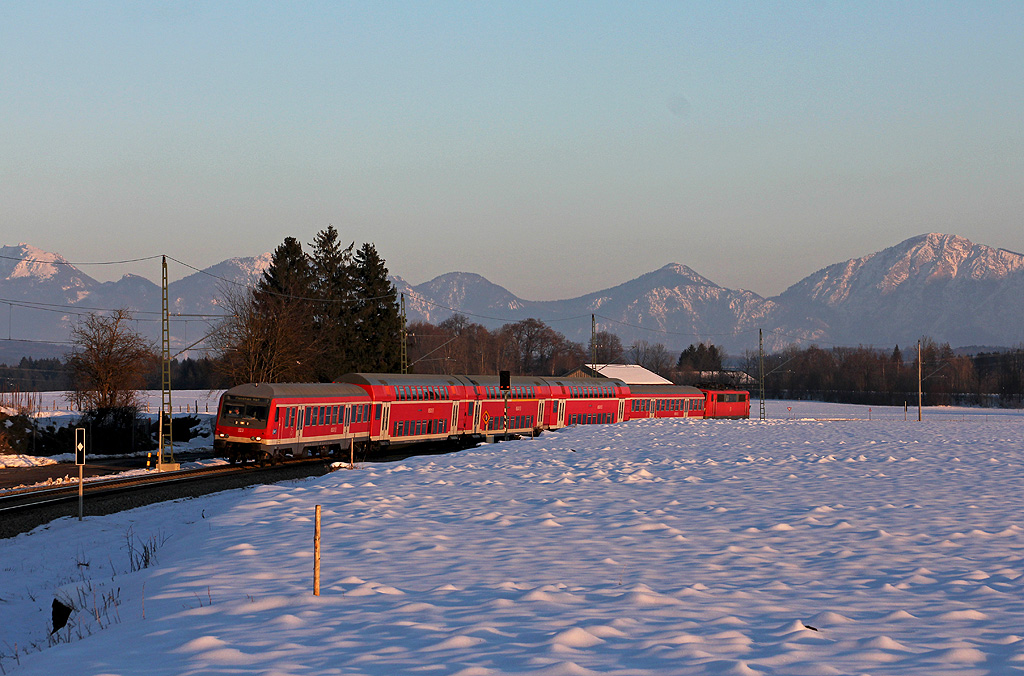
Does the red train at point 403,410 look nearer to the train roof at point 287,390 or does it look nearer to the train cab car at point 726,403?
the train roof at point 287,390

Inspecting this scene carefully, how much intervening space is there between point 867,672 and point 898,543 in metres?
7.67

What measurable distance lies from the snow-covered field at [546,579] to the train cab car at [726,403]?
54563 millimetres

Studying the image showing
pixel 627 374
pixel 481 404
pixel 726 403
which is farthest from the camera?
pixel 627 374

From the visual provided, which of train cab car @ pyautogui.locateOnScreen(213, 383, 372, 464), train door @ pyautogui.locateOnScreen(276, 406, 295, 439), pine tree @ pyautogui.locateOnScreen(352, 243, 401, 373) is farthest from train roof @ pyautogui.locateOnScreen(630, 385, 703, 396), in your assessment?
train door @ pyautogui.locateOnScreen(276, 406, 295, 439)

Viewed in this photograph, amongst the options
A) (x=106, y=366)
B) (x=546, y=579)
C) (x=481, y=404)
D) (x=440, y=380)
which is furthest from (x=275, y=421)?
(x=546, y=579)

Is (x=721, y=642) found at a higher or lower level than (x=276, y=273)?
lower

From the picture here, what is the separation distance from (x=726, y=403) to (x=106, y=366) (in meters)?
52.8

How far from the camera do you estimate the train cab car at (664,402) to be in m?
69.3

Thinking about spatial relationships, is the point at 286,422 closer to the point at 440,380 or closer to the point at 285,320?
the point at 440,380

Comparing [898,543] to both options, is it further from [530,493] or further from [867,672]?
[530,493]

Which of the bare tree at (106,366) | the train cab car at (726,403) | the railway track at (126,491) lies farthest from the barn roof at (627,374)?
the railway track at (126,491)

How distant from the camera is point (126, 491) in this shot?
29.4m

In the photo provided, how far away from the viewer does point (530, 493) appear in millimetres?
22062

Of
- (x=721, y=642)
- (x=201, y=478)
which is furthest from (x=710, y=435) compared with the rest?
(x=721, y=642)
